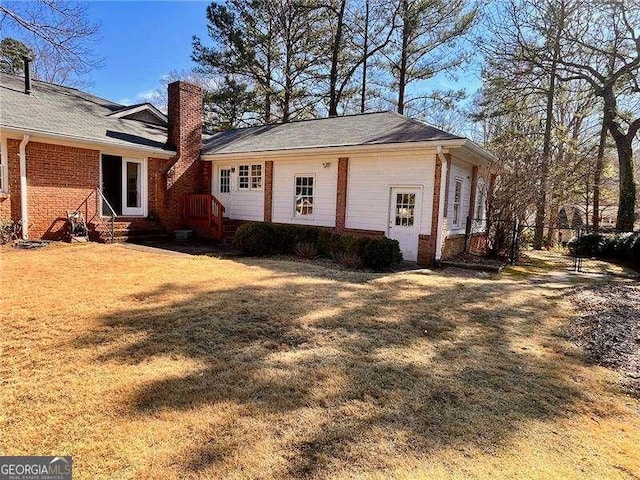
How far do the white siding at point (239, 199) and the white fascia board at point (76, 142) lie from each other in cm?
214

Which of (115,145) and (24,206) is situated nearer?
(24,206)

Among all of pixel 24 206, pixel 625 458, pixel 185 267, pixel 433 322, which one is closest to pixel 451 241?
pixel 433 322

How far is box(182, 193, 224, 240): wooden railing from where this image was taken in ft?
43.7

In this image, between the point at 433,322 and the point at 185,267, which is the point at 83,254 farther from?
the point at 433,322

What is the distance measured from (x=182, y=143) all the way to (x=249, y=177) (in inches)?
108

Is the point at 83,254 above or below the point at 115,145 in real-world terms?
below

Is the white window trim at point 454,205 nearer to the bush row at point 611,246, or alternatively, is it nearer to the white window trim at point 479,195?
the white window trim at point 479,195

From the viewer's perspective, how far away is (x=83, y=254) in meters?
9.01

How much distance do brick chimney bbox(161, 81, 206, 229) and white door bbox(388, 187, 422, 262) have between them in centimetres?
783

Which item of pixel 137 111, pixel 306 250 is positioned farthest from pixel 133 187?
pixel 306 250

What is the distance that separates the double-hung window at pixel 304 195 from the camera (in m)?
12.6

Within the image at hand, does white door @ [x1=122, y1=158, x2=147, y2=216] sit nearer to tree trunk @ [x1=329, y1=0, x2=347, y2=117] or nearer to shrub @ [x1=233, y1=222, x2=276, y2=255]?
shrub @ [x1=233, y1=222, x2=276, y2=255]

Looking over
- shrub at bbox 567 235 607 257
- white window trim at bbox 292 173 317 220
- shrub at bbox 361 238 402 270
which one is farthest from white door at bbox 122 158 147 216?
shrub at bbox 567 235 607 257

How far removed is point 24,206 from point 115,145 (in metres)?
3.03
